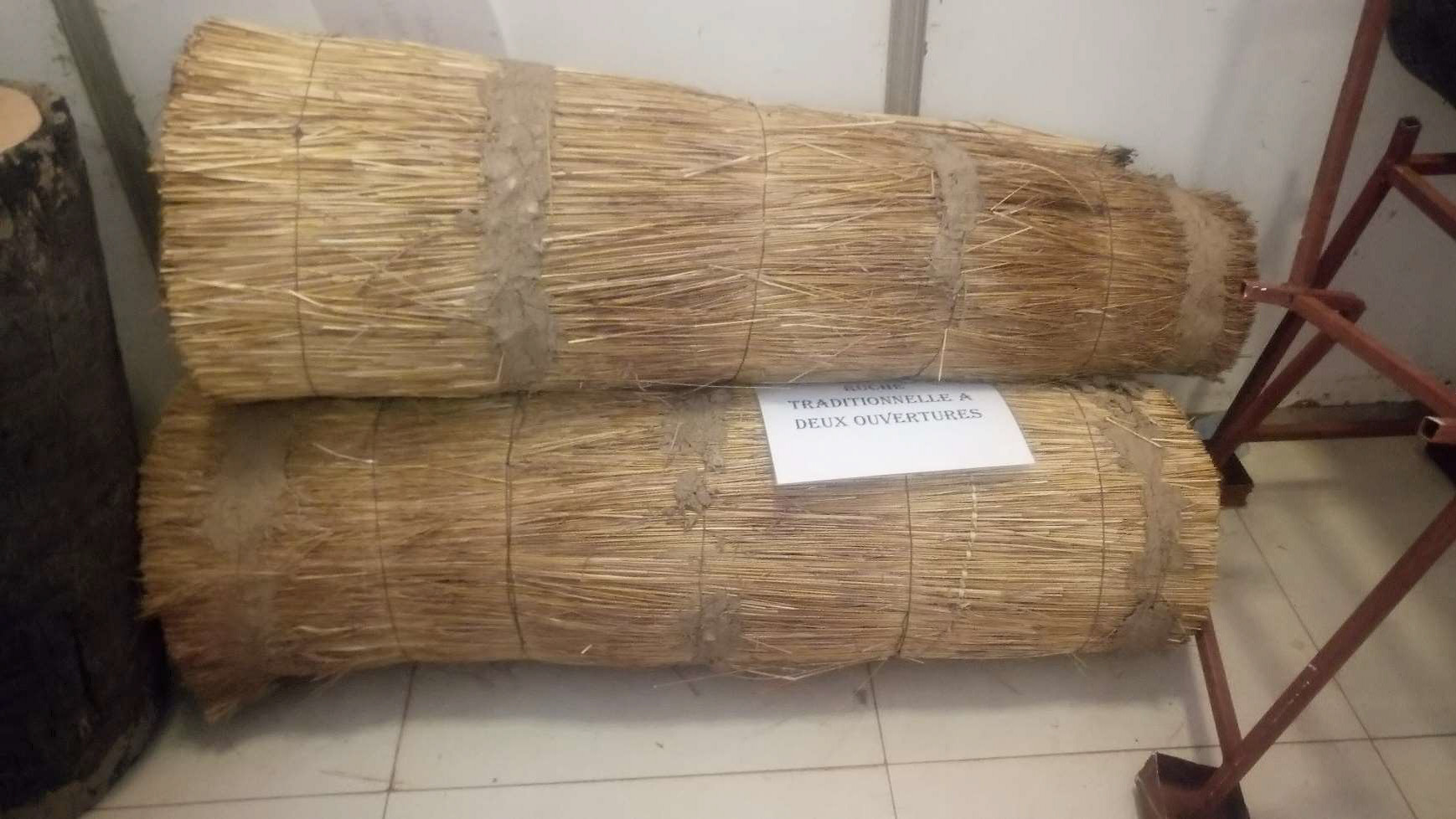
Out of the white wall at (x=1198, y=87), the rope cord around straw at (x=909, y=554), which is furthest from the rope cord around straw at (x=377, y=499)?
the white wall at (x=1198, y=87)

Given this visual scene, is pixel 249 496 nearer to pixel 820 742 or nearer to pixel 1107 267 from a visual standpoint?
pixel 820 742

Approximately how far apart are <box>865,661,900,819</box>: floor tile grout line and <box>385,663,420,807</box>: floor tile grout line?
0.64 m

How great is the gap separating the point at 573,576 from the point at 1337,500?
4.48 ft

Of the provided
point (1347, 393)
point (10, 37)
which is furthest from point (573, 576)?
point (1347, 393)

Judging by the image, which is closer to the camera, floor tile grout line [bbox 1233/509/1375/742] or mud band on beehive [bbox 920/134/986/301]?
mud band on beehive [bbox 920/134/986/301]

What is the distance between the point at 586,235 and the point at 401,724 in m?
0.74

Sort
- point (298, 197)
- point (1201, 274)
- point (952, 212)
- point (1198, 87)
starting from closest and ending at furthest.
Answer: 1. point (298, 197)
2. point (952, 212)
3. point (1201, 274)
4. point (1198, 87)

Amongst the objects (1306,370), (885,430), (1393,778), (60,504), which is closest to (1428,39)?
(1306,370)

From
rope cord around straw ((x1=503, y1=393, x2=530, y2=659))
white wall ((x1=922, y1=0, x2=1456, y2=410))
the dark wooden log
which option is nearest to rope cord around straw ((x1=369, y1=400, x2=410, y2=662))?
rope cord around straw ((x1=503, y1=393, x2=530, y2=659))

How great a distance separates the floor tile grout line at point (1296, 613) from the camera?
1.31 m

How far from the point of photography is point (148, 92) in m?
1.23

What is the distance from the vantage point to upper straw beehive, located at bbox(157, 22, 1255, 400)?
956 millimetres

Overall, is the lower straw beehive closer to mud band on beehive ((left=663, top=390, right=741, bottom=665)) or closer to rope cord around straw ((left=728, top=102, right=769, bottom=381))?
mud band on beehive ((left=663, top=390, right=741, bottom=665))

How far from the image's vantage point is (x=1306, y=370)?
122 cm
